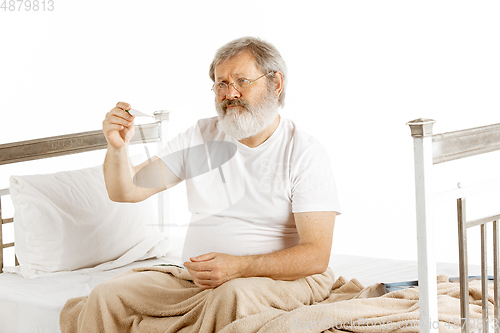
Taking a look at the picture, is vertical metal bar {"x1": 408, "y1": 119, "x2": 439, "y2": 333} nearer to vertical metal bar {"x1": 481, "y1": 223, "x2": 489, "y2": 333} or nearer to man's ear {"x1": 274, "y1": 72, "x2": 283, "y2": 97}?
vertical metal bar {"x1": 481, "y1": 223, "x2": 489, "y2": 333}

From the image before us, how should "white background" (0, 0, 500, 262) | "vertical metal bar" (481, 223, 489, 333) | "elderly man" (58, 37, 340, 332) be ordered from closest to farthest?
"vertical metal bar" (481, 223, 489, 333)
"elderly man" (58, 37, 340, 332)
"white background" (0, 0, 500, 262)

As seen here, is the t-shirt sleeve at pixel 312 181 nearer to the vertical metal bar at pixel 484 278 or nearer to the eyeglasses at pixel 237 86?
the eyeglasses at pixel 237 86

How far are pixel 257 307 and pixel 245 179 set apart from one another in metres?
0.39

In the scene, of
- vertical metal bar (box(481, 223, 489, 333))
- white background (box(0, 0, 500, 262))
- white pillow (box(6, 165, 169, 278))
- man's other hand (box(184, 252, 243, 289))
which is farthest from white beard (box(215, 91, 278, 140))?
white background (box(0, 0, 500, 262))

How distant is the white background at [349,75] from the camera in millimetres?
2824

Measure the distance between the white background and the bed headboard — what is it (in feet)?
1.21

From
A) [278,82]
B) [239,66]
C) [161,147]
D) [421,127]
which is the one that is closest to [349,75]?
[161,147]

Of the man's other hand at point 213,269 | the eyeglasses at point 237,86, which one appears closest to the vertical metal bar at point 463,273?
the man's other hand at point 213,269

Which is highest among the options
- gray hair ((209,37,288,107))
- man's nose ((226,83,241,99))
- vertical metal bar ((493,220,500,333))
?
gray hair ((209,37,288,107))

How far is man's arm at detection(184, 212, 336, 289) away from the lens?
137 cm

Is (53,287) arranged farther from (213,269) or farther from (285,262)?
(285,262)

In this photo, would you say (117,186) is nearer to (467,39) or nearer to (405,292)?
(405,292)

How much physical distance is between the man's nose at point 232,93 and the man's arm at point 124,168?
0.91ft

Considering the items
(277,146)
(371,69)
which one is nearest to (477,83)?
(371,69)
